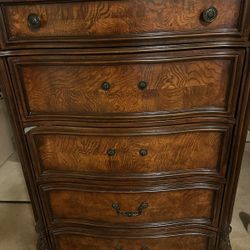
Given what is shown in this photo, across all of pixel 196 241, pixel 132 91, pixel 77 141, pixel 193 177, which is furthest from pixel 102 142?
pixel 196 241

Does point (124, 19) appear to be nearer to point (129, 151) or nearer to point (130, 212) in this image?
point (129, 151)

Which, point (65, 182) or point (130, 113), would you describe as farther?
point (65, 182)

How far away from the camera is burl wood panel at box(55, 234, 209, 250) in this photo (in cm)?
105

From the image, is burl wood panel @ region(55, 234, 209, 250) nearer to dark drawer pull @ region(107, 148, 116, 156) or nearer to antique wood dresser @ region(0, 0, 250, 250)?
antique wood dresser @ region(0, 0, 250, 250)

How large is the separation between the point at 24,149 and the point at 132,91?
0.40m

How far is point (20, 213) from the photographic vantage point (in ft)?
5.13

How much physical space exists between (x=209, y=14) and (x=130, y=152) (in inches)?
17.5

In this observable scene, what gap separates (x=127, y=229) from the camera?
1.02 metres

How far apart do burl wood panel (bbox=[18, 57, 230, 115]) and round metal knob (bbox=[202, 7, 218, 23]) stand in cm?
11

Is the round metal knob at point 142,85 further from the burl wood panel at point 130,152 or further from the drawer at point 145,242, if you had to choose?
the drawer at point 145,242

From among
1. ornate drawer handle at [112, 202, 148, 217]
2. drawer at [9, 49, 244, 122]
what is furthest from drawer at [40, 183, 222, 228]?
drawer at [9, 49, 244, 122]

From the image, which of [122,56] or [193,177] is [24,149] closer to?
[122,56]

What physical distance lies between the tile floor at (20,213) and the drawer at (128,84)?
2.75ft

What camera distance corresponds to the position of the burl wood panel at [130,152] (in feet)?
2.83
